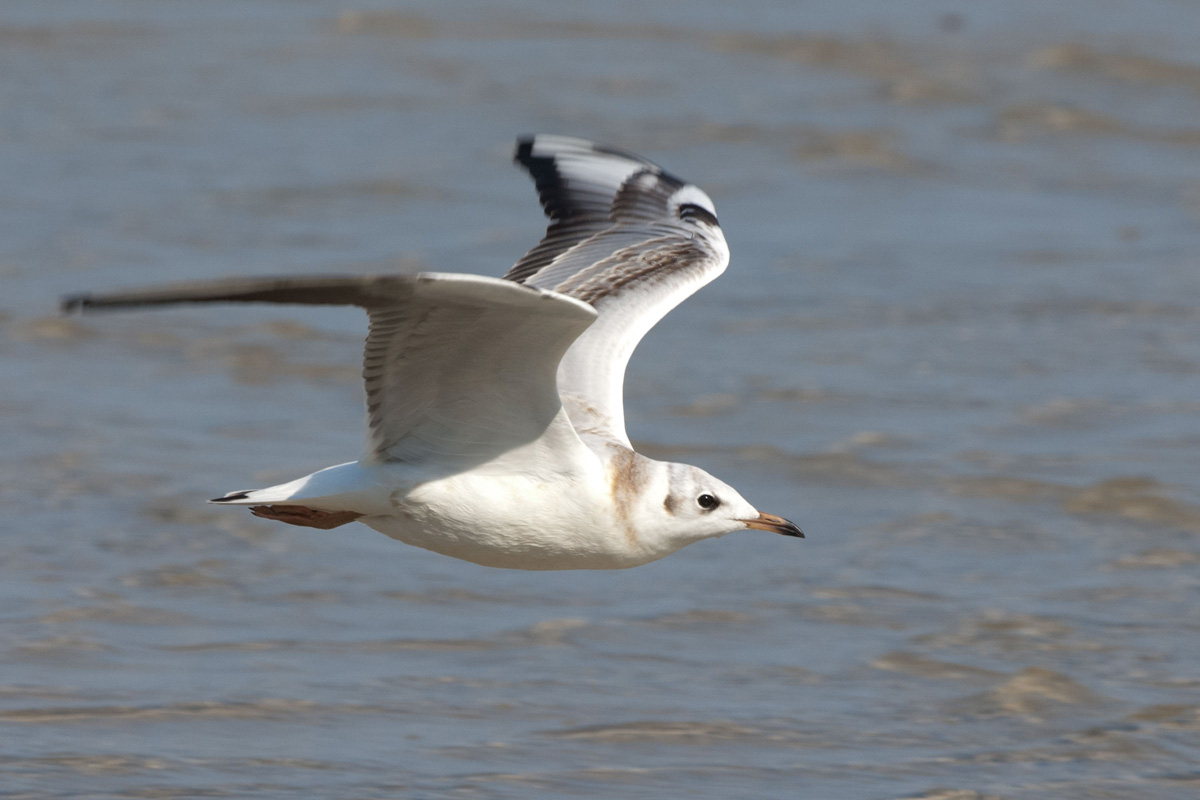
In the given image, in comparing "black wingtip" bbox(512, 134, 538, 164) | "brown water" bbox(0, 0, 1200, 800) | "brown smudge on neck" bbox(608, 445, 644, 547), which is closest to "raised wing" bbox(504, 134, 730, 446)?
"black wingtip" bbox(512, 134, 538, 164)

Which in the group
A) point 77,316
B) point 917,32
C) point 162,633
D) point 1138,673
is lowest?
point 162,633

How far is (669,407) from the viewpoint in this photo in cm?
1034

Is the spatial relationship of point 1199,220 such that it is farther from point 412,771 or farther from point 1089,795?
point 412,771

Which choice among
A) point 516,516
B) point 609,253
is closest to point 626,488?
point 516,516

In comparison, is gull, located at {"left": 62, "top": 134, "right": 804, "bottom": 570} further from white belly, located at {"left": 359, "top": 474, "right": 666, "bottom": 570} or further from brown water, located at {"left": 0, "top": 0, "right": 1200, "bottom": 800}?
brown water, located at {"left": 0, "top": 0, "right": 1200, "bottom": 800}

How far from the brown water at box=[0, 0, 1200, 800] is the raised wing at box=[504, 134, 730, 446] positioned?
1349mm

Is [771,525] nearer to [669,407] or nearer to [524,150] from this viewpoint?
[524,150]

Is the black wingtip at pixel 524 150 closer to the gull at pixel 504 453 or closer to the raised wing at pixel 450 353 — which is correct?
the gull at pixel 504 453

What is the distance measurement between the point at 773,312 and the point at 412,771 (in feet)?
17.7

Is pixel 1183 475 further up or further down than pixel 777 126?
further down

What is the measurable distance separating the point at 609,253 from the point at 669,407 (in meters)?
3.11

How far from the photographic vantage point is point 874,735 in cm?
718

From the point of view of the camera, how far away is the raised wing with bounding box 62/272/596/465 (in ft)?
15.7

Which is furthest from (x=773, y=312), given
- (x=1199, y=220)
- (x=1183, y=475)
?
(x=1199, y=220)
